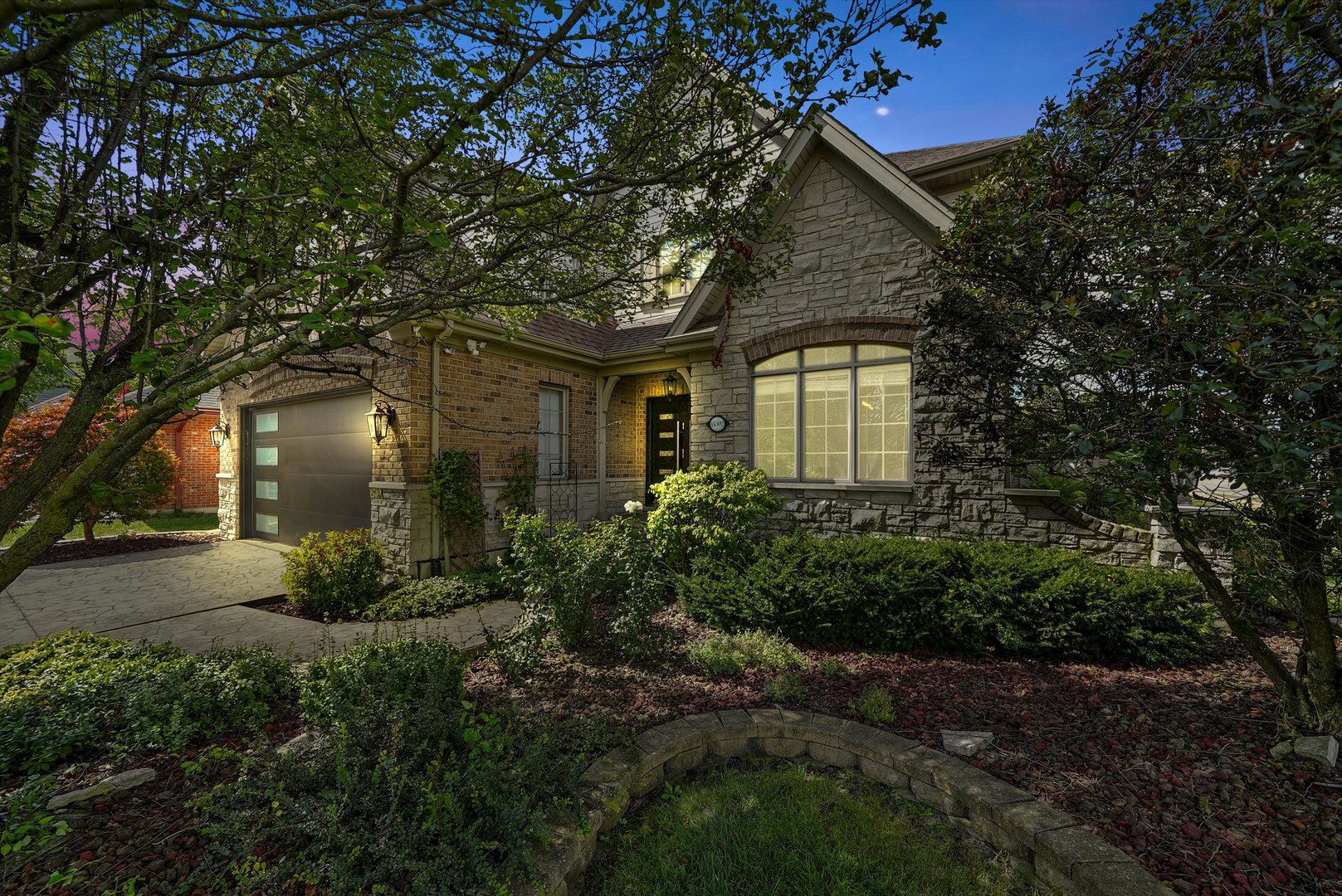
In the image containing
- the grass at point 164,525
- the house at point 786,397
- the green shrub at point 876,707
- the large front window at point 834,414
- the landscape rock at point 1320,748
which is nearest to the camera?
the landscape rock at point 1320,748

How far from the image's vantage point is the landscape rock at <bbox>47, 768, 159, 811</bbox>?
2447 mm

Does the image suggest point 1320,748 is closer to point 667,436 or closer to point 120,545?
point 667,436

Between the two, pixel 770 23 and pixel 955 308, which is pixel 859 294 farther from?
pixel 770 23

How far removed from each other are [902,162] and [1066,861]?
957 cm

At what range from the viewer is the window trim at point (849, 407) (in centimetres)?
658

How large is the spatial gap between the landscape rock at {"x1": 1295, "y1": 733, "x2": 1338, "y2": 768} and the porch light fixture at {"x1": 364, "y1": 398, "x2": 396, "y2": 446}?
8707 millimetres

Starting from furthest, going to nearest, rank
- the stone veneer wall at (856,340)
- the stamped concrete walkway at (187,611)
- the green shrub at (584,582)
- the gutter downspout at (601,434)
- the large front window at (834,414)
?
the gutter downspout at (601,434), the large front window at (834,414), the stone veneer wall at (856,340), the stamped concrete walkway at (187,611), the green shrub at (584,582)

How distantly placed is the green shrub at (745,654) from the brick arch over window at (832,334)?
13.4 ft

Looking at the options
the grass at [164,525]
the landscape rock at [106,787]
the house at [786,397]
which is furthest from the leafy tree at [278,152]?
the grass at [164,525]

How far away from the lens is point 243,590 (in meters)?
7.12

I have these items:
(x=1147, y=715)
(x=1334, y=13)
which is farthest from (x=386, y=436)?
(x=1334, y=13)

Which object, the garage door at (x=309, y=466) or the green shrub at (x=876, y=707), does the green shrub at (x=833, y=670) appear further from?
the garage door at (x=309, y=466)

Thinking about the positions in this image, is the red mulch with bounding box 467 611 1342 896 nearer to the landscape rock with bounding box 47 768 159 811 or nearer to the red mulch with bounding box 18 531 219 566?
the landscape rock with bounding box 47 768 159 811

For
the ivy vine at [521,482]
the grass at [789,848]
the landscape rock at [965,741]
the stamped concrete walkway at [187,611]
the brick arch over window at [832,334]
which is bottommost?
the stamped concrete walkway at [187,611]
